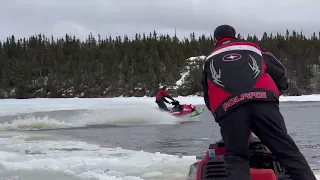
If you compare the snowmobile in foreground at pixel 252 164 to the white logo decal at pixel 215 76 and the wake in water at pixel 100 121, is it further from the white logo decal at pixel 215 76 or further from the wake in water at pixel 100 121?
the wake in water at pixel 100 121

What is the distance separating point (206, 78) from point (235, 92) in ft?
1.41

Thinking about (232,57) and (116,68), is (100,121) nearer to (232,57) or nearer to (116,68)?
(232,57)

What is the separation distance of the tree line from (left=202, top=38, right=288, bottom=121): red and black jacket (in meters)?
74.1

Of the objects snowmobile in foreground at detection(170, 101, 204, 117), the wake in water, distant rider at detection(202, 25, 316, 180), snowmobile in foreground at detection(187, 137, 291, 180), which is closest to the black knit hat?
distant rider at detection(202, 25, 316, 180)

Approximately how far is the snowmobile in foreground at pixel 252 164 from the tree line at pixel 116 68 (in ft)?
243

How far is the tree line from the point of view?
89.2 m

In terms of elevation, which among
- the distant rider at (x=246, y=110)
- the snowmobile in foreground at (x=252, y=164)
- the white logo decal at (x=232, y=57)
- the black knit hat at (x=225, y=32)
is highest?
the black knit hat at (x=225, y=32)

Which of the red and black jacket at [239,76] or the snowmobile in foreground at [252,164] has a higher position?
the red and black jacket at [239,76]

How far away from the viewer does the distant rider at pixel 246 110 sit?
3.23 metres

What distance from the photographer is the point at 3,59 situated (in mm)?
100125

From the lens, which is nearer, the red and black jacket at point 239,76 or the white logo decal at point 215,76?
the red and black jacket at point 239,76

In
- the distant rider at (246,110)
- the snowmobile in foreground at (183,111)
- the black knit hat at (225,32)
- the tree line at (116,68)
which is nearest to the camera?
the distant rider at (246,110)

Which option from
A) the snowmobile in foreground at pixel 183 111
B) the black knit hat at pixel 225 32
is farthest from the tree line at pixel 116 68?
the black knit hat at pixel 225 32

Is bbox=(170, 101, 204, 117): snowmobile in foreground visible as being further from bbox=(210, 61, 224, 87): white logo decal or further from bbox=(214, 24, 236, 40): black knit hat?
bbox=(210, 61, 224, 87): white logo decal
